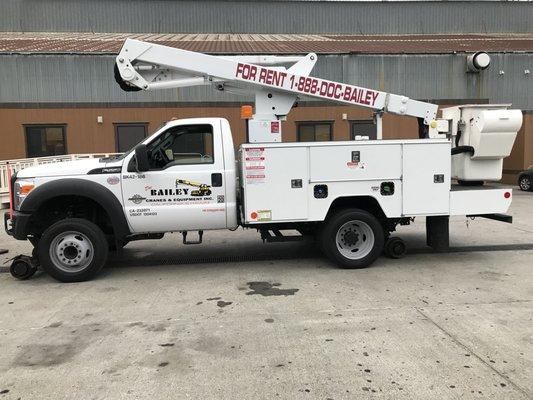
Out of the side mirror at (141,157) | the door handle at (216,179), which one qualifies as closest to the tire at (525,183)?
the door handle at (216,179)

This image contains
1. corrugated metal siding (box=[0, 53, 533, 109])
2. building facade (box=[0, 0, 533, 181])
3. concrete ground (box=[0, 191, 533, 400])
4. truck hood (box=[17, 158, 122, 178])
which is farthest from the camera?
building facade (box=[0, 0, 533, 181])

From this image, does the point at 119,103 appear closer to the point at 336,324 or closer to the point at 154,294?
the point at 154,294

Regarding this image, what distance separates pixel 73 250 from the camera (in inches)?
272

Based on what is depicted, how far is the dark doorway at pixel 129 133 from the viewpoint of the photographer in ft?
59.8

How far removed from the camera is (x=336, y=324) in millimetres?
5020

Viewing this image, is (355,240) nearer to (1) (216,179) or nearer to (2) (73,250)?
(1) (216,179)

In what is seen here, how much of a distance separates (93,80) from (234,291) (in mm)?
14044

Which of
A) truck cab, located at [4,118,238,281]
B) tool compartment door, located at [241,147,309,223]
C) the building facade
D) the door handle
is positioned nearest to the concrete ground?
truck cab, located at [4,118,238,281]

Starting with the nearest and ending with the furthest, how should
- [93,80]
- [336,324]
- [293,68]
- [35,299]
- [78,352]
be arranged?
1. [78,352]
2. [336,324]
3. [35,299]
4. [293,68]
5. [93,80]

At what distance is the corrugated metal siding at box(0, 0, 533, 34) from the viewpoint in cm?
2894

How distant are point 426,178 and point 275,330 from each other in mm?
3714

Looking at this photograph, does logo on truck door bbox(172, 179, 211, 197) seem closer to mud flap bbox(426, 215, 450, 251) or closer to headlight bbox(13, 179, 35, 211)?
headlight bbox(13, 179, 35, 211)

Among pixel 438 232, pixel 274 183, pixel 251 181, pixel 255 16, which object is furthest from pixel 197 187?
pixel 255 16

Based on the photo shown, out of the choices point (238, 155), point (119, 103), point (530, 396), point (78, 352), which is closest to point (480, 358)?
point (530, 396)
